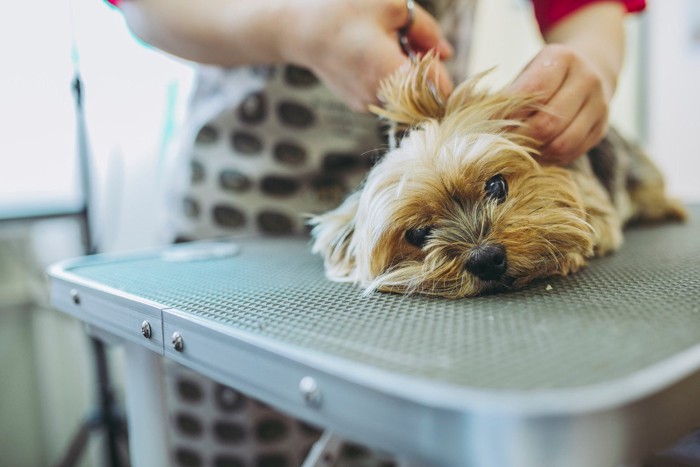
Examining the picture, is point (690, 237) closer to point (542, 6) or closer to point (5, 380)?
point (542, 6)

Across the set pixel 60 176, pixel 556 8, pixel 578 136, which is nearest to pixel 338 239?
pixel 578 136

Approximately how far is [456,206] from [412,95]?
182 mm

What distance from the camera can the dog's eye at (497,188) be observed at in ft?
2.69

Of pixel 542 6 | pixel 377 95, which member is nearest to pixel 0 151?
pixel 377 95

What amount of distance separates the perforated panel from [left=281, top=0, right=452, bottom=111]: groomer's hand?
29cm

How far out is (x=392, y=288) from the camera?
73 centimetres

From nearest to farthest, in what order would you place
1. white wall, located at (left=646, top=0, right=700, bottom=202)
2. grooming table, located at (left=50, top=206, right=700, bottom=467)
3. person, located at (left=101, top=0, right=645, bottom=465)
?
grooming table, located at (left=50, top=206, right=700, bottom=467)
person, located at (left=101, top=0, right=645, bottom=465)
white wall, located at (left=646, top=0, right=700, bottom=202)

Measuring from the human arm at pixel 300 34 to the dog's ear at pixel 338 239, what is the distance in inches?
6.6

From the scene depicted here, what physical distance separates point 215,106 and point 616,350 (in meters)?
0.99

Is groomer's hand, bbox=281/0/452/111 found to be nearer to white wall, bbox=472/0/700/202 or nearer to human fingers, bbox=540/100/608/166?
human fingers, bbox=540/100/608/166

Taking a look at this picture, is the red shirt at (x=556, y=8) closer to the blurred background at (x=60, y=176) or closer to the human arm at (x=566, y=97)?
the human arm at (x=566, y=97)

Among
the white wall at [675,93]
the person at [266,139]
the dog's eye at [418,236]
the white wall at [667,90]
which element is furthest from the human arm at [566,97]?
the white wall at [675,93]

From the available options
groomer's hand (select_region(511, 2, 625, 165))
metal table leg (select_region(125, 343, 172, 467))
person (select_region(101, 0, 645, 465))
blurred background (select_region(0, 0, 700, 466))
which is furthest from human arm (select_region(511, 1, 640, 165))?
blurred background (select_region(0, 0, 700, 466))

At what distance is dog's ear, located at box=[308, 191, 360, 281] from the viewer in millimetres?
876
